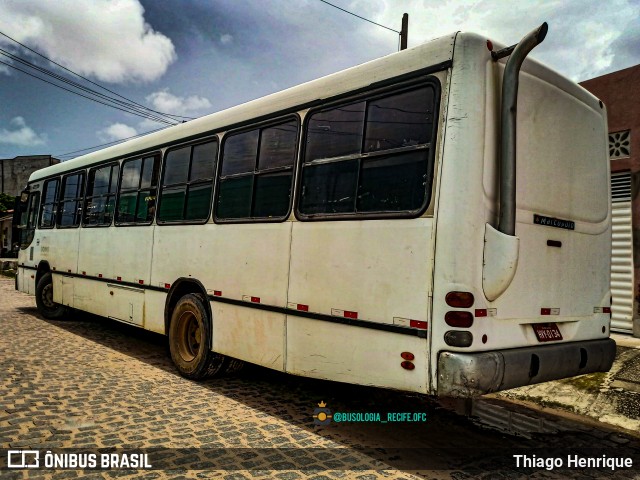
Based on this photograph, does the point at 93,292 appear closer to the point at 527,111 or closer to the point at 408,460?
the point at 408,460

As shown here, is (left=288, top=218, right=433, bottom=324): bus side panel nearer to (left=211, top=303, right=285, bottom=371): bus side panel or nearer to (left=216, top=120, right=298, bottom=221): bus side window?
(left=211, top=303, right=285, bottom=371): bus side panel

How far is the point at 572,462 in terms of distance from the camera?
420 cm

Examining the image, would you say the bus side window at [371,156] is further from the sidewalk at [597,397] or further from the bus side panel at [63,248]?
the bus side panel at [63,248]

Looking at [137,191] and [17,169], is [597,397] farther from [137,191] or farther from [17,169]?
[17,169]

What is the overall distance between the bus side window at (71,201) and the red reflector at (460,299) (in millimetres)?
8063

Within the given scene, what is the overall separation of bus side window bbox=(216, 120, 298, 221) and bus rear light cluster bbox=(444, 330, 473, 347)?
214cm

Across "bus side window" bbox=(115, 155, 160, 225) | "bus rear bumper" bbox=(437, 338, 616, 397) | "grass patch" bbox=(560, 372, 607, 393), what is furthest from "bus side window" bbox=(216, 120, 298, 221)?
"grass patch" bbox=(560, 372, 607, 393)

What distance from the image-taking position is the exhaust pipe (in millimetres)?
3762

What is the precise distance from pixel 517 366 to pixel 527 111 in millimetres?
2093

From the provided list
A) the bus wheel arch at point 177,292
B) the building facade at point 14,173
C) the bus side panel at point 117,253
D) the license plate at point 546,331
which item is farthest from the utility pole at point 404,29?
the building facade at point 14,173

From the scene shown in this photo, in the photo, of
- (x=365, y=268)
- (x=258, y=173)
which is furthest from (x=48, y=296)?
(x=365, y=268)

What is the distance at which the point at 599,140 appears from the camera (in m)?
4.95

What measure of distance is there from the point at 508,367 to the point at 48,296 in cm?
1013

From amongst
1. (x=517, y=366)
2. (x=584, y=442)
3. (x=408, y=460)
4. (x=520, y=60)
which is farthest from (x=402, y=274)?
(x=584, y=442)
